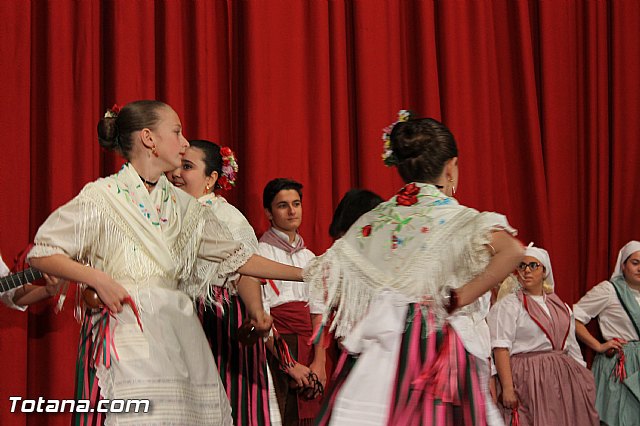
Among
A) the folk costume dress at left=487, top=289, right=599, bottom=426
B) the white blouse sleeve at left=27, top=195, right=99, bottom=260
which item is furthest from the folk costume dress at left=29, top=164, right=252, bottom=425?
the folk costume dress at left=487, top=289, right=599, bottom=426

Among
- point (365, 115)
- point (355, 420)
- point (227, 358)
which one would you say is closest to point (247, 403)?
point (227, 358)


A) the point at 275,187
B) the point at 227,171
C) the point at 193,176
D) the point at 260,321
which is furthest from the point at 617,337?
the point at 260,321

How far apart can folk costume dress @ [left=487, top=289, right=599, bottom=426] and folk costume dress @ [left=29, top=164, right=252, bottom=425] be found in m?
2.54

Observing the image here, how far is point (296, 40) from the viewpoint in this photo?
4855mm

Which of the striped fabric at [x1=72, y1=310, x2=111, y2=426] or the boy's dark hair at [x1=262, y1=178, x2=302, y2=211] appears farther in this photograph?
the boy's dark hair at [x1=262, y1=178, x2=302, y2=211]

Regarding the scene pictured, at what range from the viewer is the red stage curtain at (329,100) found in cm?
424

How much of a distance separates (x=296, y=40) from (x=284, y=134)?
549 millimetres

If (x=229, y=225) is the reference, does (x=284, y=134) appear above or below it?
above

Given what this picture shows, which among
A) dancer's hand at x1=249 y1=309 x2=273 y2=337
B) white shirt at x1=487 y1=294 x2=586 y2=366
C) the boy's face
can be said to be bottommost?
white shirt at x1=487 y1=294 x2=586 y2=366

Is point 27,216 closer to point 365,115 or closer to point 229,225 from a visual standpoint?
point 229,225

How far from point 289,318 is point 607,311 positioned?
7.45 feet

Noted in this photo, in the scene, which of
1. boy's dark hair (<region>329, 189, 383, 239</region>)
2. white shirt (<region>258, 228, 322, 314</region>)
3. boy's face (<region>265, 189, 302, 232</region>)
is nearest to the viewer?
boy's dark hair (<region>329, 189, 383, 239</region>)

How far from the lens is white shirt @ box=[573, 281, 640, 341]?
530 cm

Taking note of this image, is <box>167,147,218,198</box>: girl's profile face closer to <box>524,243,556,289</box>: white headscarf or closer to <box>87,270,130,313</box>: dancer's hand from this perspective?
<box>87,270,130,313</box>: dancer's hand
